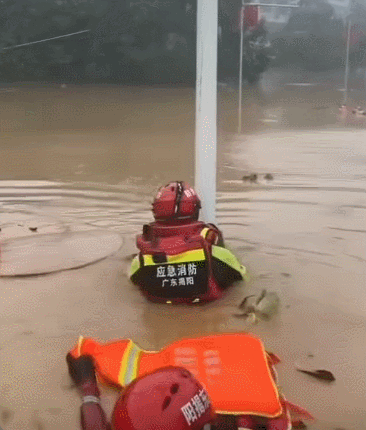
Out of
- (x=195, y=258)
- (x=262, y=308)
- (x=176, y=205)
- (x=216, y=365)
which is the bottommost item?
(x=262, y=308)

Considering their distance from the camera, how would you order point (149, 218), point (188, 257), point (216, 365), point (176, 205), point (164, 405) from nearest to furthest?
point (164, 405) → point (216, 365) → point (188, 257) → point (176, 205) → point (149, 218)

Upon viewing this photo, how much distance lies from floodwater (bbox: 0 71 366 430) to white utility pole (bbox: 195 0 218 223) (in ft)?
1.62

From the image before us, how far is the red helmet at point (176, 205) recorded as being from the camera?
3.86 metres

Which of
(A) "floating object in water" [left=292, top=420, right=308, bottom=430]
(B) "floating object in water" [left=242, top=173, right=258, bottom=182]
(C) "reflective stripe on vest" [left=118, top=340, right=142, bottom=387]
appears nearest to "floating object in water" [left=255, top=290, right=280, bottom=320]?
(C) "reflective stripe on vest" [left=118, top=340, right=142, bottom=387]

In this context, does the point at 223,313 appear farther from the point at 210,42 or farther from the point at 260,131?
the point at 260,131

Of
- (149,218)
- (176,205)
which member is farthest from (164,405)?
(149,218)

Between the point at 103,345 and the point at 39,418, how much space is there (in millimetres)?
519

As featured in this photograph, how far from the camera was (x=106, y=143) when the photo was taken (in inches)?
418

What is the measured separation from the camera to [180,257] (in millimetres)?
3691

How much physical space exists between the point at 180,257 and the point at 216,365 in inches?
36.7

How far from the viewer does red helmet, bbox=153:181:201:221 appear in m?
3.86

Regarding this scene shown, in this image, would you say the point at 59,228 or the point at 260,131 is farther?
the point at 260,131

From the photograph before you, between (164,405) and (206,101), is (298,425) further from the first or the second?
(206,101)

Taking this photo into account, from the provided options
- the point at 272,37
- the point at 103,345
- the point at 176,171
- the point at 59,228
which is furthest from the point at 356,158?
the point at 272,37
